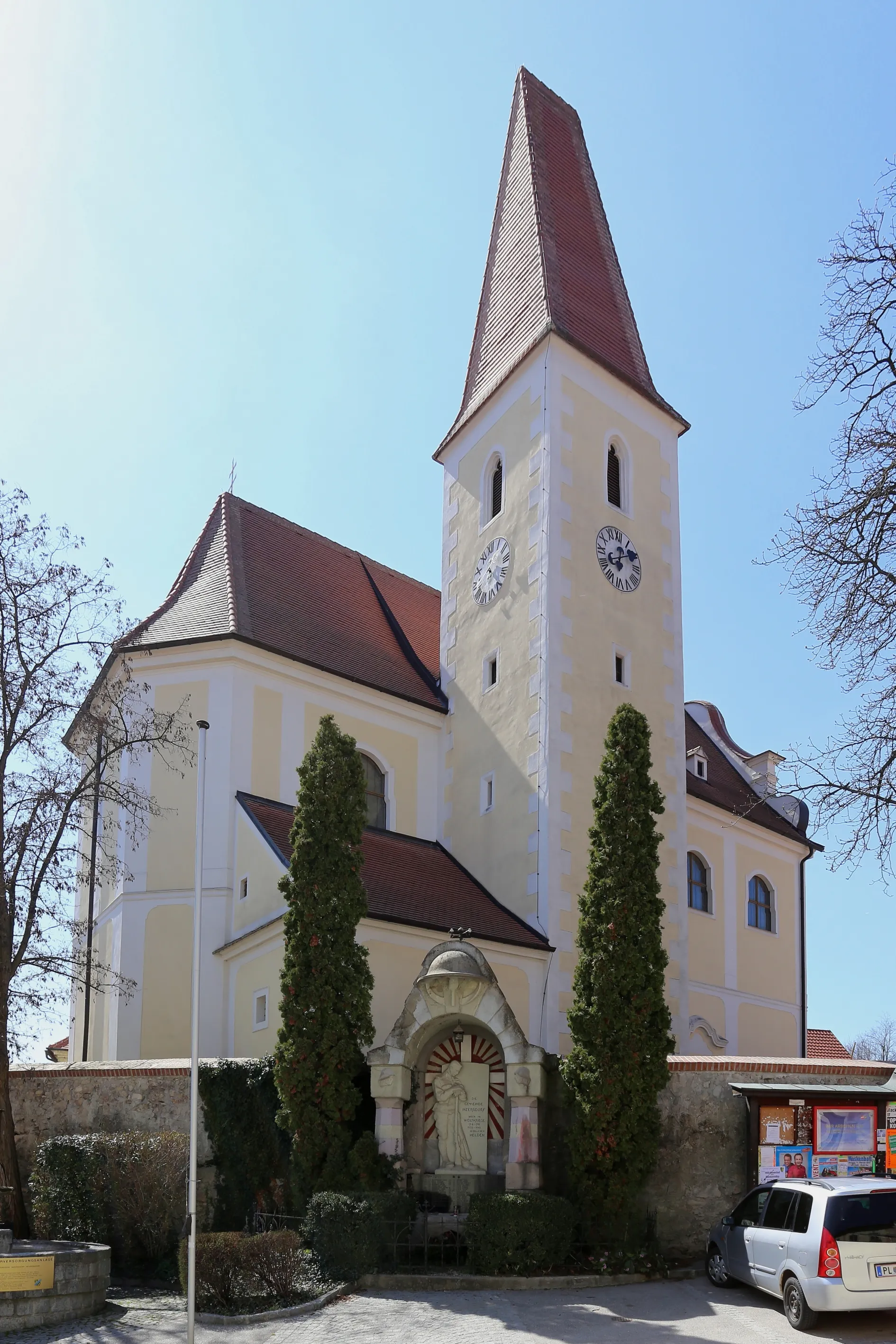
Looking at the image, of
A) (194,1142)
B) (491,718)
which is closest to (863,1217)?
(194,1142)

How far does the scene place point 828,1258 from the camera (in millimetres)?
11789

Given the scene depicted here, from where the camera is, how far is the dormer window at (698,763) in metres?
31.1

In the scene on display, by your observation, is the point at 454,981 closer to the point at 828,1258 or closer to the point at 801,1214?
the point at 801,1214

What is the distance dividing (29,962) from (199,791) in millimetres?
4522

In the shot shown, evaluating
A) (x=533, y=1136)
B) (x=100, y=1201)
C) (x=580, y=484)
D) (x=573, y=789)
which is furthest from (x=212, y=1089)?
(x=580, y=484)

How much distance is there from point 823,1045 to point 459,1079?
19987 millimetres

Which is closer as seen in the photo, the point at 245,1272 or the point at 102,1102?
the point at 245,1272

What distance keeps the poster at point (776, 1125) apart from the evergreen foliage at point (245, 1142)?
5773mm

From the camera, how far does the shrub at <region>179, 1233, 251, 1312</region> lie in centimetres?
1367

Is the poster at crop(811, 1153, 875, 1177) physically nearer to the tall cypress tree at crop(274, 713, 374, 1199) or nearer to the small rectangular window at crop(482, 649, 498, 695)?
the tall cypress tree at crop(274, 713, 374, 1199)

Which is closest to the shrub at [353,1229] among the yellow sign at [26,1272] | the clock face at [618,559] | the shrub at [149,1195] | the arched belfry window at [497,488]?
the shrub at [149,1195]

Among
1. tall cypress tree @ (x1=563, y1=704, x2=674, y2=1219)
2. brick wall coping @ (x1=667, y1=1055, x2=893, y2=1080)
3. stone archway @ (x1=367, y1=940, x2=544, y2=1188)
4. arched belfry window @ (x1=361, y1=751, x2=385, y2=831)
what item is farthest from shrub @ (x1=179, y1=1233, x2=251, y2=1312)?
arched belfry window @ (x1=361, y1=751, x2=385, y2=831)

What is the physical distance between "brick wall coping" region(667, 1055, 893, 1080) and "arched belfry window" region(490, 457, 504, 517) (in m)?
13.6

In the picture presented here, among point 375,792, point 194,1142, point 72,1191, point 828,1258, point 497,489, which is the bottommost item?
point 72,1191
